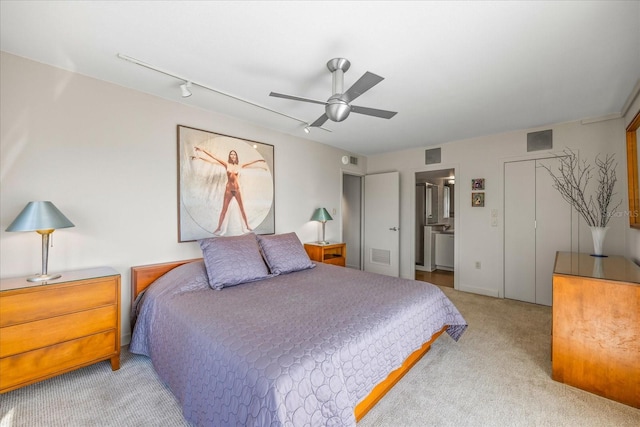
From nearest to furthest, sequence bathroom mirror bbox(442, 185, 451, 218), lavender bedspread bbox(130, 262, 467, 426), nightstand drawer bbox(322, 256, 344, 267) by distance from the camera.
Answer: lavender bedspread bbox(130, 262, 467, 426)
nightstand drawer bbox(322, 256, 344, 267)
bathroom mirror bbox(442, 185, 451, 218)

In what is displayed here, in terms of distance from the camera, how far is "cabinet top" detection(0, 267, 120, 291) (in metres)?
1.76

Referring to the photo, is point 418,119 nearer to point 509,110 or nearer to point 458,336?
point 509,110

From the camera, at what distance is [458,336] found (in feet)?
8.08

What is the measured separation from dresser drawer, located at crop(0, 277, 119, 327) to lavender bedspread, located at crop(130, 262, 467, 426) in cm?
32

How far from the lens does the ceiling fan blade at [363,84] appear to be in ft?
5.46

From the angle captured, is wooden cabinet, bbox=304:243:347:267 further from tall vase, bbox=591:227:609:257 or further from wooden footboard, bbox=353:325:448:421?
Answer: tall vase, bbox=591:227:609:257

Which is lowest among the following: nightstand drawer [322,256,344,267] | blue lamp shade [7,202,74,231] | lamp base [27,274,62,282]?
nightstand drawer [322,256,344,267]

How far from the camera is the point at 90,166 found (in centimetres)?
231

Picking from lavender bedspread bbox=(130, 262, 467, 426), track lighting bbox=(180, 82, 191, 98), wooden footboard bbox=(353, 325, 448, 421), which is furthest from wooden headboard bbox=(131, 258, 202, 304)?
wooden footboard bbox=(353, 325, 448, 421)

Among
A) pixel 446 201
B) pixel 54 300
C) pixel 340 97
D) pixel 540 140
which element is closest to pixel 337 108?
pixel 340 97

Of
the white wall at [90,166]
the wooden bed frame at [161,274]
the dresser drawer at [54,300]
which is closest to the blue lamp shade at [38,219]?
the white wall at [90,166]

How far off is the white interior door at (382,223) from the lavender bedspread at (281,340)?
2.49 meters

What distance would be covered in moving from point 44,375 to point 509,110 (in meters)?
4.79

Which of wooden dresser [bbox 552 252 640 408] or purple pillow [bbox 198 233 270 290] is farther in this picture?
purple pillow [bbox 198 233 270 290]
